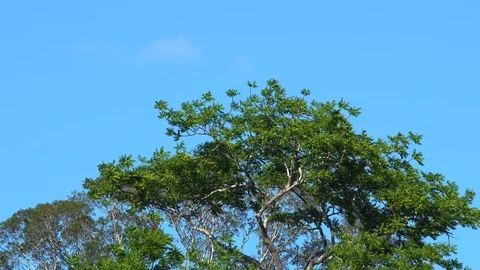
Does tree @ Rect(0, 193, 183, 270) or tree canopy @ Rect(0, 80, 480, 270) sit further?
tree @ Rect(0, 193, 183, 270)

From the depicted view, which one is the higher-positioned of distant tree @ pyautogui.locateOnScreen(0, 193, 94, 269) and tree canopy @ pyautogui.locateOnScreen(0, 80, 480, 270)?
distant tree @ pyautogui.locateOnScreen(0, 193, 94, 269)

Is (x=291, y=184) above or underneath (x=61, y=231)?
underneath

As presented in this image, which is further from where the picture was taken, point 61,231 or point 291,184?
point 61,231

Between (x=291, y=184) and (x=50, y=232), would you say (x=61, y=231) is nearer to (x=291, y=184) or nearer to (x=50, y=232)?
(x=50, y=232)

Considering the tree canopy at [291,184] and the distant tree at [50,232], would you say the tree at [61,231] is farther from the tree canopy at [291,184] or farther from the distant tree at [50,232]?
the tree canopy at [291,184]

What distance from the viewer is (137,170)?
83.4ft

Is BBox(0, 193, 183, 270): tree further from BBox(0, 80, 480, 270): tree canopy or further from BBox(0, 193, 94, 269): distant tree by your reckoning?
BBox(0, 80, 480, 270): tree canopy

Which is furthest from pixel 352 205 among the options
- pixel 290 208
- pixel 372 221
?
pixel 290 208

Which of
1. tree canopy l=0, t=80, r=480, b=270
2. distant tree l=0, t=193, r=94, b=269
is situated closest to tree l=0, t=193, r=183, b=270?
distant tree l=0, t=193, r=94, b=269

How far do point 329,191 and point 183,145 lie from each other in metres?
3.48

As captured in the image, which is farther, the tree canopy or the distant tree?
the distant tree

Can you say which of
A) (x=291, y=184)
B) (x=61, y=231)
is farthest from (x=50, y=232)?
(x=291, y=184)

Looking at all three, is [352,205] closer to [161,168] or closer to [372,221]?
[372,221]

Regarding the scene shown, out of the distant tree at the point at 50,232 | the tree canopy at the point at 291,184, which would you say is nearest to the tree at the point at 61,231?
the distant tree at the point at 50,232
